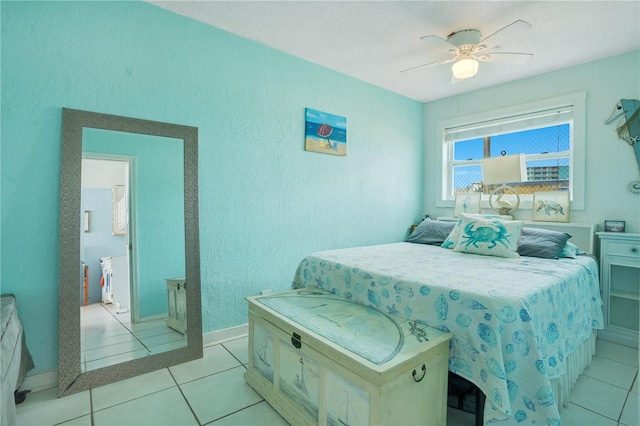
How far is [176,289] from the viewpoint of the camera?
2.35 meters

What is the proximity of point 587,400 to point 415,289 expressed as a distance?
123 centimetres

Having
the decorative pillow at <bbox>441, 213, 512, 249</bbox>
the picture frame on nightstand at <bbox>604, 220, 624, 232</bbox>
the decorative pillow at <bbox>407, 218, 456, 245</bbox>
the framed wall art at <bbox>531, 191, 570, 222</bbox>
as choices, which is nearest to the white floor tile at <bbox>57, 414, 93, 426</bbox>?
the decorative pillow at <bbox>441, 213, 512, 249</bbox>

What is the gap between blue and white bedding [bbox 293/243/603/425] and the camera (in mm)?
1417

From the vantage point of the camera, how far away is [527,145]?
3.58 meters

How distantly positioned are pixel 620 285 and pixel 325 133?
298cm

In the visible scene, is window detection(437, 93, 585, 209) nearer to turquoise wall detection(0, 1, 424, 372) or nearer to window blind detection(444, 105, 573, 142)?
window blind detection(444, 105, 573, 142)

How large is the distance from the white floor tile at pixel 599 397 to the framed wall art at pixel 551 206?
1.58 meters

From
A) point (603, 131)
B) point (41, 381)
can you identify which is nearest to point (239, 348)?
point (41, 381)

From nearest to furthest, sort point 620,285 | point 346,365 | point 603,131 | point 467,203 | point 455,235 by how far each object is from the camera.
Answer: point 346,365 < point 620,285 < point 603,131 < point 455,235 < point 467,203

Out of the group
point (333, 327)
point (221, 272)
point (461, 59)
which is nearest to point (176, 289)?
point (221, 272)

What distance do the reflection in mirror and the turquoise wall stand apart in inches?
6.9

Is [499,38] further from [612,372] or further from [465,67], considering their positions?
[612,372]

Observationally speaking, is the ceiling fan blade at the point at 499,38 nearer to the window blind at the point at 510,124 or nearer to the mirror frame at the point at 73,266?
the window blind at the point at 510,124

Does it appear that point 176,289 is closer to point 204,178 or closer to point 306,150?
point 204,178
